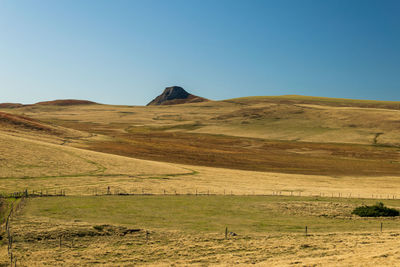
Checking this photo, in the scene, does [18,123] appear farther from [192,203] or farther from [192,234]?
[192,234]

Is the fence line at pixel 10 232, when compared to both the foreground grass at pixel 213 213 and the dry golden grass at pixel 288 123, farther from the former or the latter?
the dry golden grass at pixel 288 123

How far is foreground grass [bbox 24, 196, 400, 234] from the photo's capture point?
93.1 ft

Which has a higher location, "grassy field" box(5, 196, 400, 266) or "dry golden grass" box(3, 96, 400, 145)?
"dry golden grass" box(3, 96, 400, 145)

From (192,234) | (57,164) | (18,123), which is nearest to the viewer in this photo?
(192,234)

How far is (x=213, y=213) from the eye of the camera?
33.2 m

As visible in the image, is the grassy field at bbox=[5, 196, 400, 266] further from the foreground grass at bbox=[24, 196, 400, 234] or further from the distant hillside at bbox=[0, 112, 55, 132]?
the distant hillside at bbox=[0, 112, 55, 132]

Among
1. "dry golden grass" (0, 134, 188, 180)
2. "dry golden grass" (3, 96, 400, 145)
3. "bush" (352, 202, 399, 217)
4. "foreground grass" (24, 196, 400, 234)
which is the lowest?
"foreground grass" (24, 196, 400, 234)

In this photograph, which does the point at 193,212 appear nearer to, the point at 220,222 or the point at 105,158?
the point at 220,222

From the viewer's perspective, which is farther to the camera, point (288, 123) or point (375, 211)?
point (288, 123)

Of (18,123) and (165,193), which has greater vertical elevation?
(18,123)

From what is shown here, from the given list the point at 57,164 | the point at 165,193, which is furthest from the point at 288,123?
the point at 165,193

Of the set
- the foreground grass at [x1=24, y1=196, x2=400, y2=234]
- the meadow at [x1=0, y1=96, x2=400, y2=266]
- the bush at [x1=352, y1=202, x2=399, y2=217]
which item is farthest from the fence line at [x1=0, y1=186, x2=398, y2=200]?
the bush at [x1=352, y1=202, x2=399, y2=217]

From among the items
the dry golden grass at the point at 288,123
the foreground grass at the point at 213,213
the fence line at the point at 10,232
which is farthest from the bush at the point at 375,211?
the dry golden grass at the point at 288,123

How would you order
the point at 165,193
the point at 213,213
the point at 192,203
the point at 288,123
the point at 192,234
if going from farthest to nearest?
the point at 288,123 < the point at 165,193 < the point at 192,203 < the point at 213,213 < the point at 192,234
